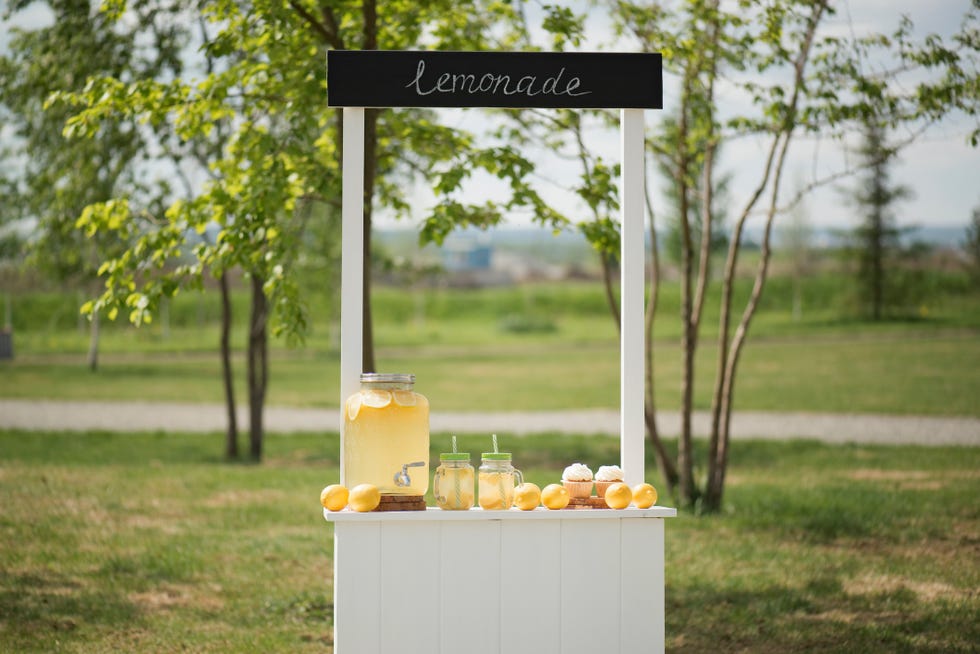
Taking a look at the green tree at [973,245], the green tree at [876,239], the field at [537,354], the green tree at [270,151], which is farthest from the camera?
the green tree at [876,239]

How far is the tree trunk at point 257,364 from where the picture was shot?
10.8m

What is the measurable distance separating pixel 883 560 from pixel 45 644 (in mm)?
5207

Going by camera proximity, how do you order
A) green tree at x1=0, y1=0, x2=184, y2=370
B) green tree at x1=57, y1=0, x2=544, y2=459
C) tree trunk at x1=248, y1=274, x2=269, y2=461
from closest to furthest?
green tree at x1=57, y1=0, x2=544, y2=459 < green tree at x1=0, y1=0, x2=184, y2=370 < tree trunk at x1=248, y1=274, x2=269, y2=461

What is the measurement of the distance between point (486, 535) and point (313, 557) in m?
3.73

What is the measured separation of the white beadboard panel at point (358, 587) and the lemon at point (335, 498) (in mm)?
74

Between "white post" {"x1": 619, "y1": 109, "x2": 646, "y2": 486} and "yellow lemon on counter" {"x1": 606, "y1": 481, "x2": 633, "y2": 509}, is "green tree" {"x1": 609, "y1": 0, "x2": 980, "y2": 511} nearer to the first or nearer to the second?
"white post" {"x1": 619, "y1": 109, "x2": 646, "y2": 486}

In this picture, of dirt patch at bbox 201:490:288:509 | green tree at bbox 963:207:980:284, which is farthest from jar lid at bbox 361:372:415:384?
green tree at bbox 963:207:980:284

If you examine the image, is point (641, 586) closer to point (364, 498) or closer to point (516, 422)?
point (364, 498)

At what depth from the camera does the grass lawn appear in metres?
5.30

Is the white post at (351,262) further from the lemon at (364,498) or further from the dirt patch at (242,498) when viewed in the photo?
the dirt patch at (242,498)

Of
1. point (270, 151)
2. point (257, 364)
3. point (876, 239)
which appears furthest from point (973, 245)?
point (270, 151)

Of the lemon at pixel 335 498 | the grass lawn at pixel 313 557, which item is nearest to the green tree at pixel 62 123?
the grass lawn at pixel 313 557

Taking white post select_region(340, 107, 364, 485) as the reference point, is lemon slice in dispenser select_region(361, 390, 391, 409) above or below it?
below

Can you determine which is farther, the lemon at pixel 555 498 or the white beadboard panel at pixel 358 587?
the lemon at pixel 555 498
